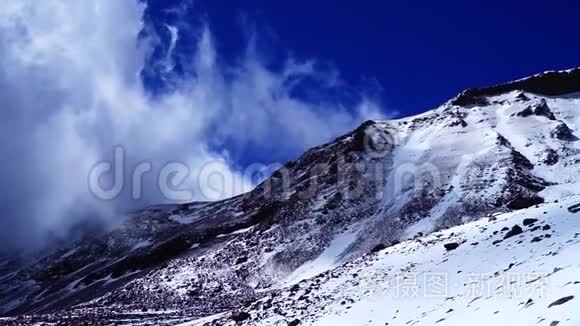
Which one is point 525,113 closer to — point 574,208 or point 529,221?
point 574,208

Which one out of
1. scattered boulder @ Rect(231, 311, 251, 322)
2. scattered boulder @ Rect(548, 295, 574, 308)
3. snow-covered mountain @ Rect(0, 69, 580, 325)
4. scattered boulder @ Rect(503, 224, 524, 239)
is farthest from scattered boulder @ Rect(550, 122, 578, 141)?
scattered boulder @ Rect(548, 295, 574, 308)

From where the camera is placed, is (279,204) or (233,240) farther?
(279,204)

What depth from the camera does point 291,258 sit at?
6994 centimetres

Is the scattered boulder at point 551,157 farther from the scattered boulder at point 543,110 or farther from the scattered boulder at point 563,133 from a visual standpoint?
the scattered boulder at point 543,110

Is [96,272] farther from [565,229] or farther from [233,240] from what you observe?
[565,229]

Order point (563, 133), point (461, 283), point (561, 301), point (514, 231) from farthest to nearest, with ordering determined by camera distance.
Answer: point (563, 133) → point (514, 231) → point (461, 283) → point (561, 301)

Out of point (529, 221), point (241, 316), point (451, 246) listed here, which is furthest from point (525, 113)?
point (241, 316)

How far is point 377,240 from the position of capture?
6606 cm

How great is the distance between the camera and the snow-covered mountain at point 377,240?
25.6 m

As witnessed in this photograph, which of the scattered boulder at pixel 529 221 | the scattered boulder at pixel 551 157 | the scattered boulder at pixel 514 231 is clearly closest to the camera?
the scattered boulder at pixel 514 231

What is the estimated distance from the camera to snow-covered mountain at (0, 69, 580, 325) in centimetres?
2564

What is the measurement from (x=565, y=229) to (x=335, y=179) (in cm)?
6514

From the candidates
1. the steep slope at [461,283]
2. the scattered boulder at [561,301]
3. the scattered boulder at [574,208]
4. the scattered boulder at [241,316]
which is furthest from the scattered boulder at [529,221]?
the scattered boulder at [241,316]

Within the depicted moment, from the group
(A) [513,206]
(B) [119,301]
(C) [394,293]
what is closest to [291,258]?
(B) [119,301]
